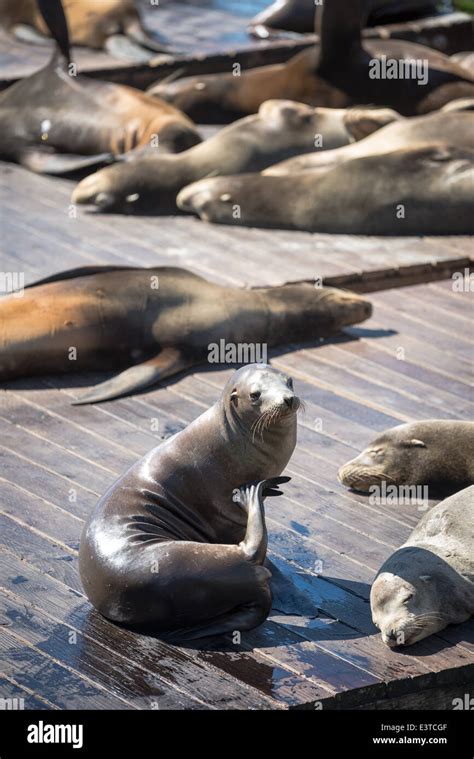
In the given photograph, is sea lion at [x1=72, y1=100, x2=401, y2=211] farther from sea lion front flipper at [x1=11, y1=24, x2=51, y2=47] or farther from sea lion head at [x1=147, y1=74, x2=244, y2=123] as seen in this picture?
sea lion front flipper at [x1=11, y1=24, x2=51, y2=47]

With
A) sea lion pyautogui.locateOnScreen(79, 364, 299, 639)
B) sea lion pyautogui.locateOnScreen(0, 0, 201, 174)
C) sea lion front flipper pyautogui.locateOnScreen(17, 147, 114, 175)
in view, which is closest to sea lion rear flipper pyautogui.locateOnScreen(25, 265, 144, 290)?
sea lion pyautogui.locateOnScreen(79, 364, 299, 639)

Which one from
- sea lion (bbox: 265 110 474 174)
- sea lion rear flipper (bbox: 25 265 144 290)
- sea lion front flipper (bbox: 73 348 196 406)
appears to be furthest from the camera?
sea lion (bbox: 265 110 474 174)

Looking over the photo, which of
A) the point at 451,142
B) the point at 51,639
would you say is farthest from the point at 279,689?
the point at 451,142

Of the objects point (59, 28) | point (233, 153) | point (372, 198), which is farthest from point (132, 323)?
point (59, 28)

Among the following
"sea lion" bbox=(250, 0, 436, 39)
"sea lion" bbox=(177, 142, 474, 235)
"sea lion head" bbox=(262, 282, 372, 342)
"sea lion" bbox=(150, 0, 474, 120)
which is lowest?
"sea lion head" bbox=(262, 282, 372, 342)

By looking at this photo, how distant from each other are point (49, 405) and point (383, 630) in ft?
8.33

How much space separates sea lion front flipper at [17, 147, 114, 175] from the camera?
10938 mm

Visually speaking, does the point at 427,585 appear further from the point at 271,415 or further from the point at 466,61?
the point at 466,61

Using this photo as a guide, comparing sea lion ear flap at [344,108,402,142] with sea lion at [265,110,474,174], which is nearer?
sea lion at [265,110,474,174]

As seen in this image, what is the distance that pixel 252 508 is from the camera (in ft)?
16.4

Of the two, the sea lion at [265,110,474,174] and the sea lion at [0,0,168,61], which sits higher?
the sea lion at [0,0,168,61]

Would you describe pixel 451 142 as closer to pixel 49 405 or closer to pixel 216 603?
pixel 49 405

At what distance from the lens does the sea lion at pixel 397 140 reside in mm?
10523

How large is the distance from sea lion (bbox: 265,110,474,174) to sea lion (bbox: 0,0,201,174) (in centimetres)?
98
